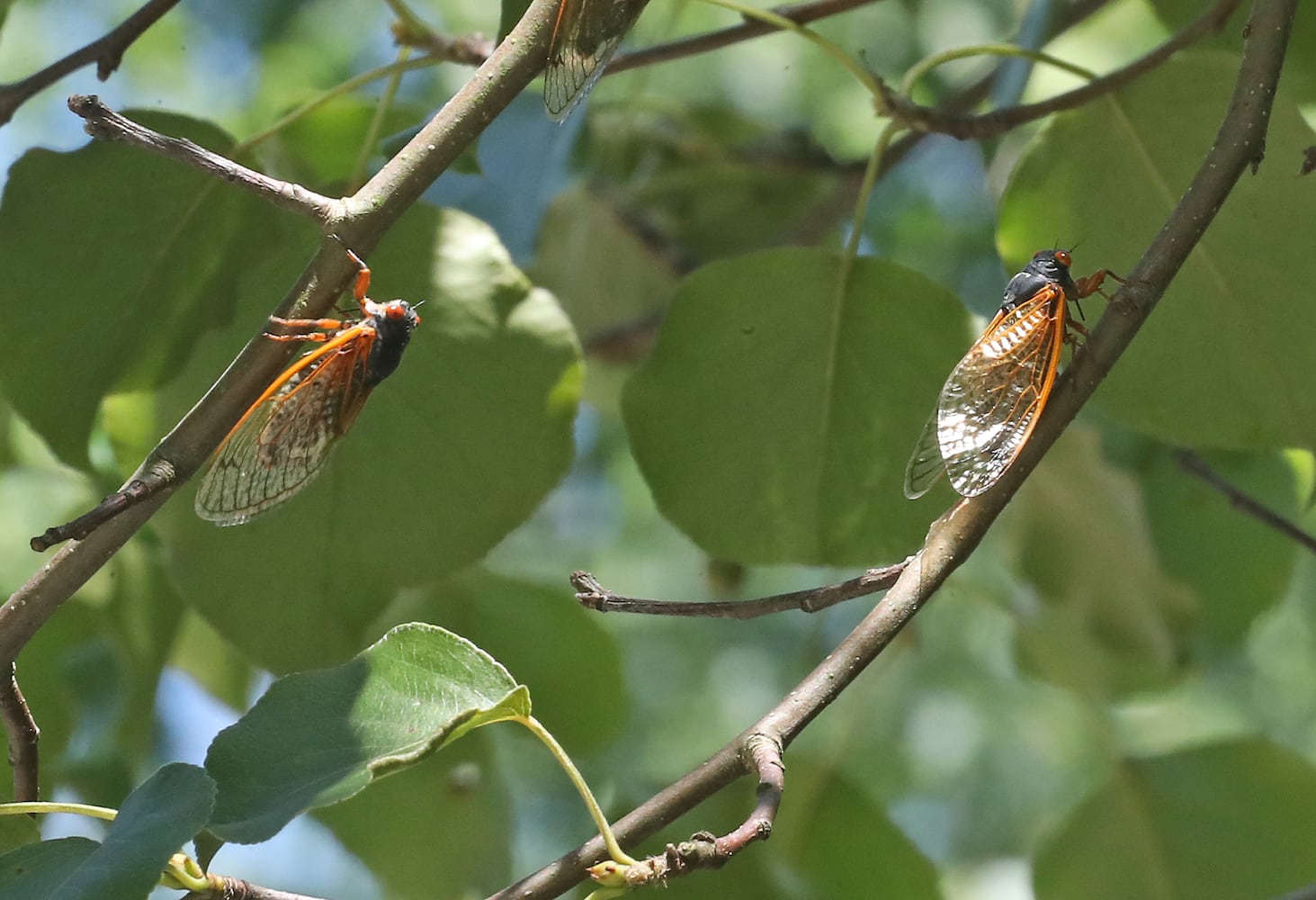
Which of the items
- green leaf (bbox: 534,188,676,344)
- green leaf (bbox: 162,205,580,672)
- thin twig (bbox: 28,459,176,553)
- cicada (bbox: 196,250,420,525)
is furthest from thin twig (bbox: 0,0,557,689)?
green leaf (bbox: 534,188,676,344)

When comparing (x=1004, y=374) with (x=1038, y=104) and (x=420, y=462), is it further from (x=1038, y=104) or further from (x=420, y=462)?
(x=420, y=462)

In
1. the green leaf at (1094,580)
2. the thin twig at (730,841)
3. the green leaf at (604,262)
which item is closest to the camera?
the thin twig at (730,841)

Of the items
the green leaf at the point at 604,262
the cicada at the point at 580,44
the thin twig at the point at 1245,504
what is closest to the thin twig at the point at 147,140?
the cicada at the point at 580,44

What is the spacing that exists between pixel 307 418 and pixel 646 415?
0.19 meters

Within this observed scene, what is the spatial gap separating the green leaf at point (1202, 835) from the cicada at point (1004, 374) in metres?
0.49

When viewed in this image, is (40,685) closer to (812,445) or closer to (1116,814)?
(812,445)

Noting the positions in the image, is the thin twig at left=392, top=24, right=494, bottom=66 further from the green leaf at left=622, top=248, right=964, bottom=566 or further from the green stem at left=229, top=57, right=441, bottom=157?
the green leaf at left=622, top=248, right=964, bottom=566

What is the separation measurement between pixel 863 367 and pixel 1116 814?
53 cm

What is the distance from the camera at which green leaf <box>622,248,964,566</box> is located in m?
0.72

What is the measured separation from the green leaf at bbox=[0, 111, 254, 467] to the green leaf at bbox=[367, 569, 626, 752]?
0.91 feet

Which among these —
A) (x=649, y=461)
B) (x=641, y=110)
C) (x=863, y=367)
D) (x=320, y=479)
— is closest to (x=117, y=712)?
(x=320, y=479)

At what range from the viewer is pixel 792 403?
73 cm

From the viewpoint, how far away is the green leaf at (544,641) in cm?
95

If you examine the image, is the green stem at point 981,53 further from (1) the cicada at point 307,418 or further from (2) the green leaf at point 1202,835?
(2) the green leaf at point 1202,835
